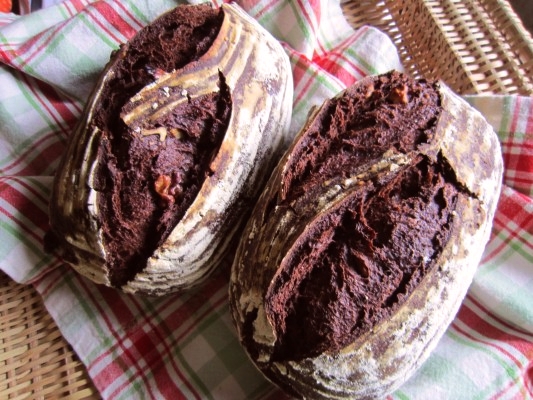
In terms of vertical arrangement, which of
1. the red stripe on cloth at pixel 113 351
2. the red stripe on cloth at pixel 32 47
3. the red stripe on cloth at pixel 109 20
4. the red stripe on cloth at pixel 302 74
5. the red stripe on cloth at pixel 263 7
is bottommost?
the red stripe on cloth at pixel 113 351

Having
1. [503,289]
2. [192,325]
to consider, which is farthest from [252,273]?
[503,289]

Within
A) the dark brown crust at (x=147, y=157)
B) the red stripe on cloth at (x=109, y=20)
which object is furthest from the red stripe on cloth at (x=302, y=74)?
the red stripe on cloth at (x=109, y=20)

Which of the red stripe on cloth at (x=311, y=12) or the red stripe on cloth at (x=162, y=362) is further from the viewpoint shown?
the red stripe on cloth at (x=311, y=12)

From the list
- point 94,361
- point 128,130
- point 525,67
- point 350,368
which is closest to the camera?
point 350,368

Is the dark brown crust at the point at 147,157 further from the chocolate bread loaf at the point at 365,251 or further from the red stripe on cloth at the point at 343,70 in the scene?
the red stripe on cloth at the point at 343,70

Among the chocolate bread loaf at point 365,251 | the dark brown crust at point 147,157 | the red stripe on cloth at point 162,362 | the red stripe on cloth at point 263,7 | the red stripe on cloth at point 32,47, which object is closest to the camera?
the chocolate bread loaf at point 365,251

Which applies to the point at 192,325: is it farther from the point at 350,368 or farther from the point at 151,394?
the point at 350,368
